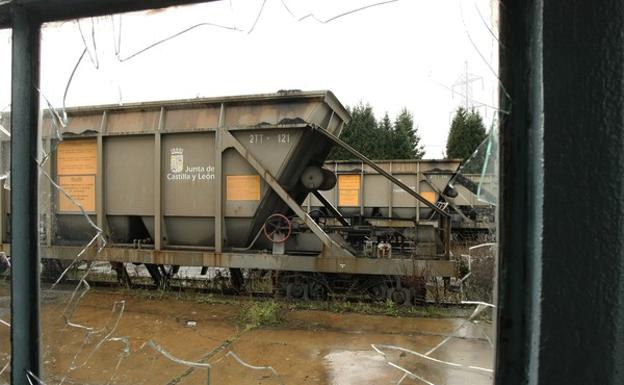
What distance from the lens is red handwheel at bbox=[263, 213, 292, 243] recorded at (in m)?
5.76

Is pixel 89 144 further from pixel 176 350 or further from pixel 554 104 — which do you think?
pixel 554 104

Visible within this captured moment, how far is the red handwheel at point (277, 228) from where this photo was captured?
227 inches

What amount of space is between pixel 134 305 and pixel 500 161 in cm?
565

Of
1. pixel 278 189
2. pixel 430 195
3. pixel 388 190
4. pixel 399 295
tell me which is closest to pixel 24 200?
pixel 278 189

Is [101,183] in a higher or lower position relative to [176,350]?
higher

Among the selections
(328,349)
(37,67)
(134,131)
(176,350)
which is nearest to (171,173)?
(134,131)

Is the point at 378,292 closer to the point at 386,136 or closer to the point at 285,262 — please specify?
the point at 285,262

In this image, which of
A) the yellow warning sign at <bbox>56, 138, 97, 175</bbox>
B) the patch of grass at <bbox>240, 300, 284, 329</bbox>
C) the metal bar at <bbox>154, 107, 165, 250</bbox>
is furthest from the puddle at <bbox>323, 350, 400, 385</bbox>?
the yellow warning sign at <bbox>56, 138, 97, 175</bbox>

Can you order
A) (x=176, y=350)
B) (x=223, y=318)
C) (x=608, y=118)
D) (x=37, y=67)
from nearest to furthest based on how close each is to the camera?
(x=608, y=118)
(x=37, y=67)
(x=176, y=350)
(x=223, y=318)

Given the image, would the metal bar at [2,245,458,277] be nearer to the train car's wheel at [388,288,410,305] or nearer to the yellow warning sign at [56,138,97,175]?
the train car's wheel at [388,288,410,305]

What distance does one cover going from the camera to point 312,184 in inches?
243

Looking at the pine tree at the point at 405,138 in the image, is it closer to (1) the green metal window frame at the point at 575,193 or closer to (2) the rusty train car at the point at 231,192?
(2) the rusty train car at the point at 231,192

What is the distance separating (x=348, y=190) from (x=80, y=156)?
287 inches

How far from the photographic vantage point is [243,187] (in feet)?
19.4
